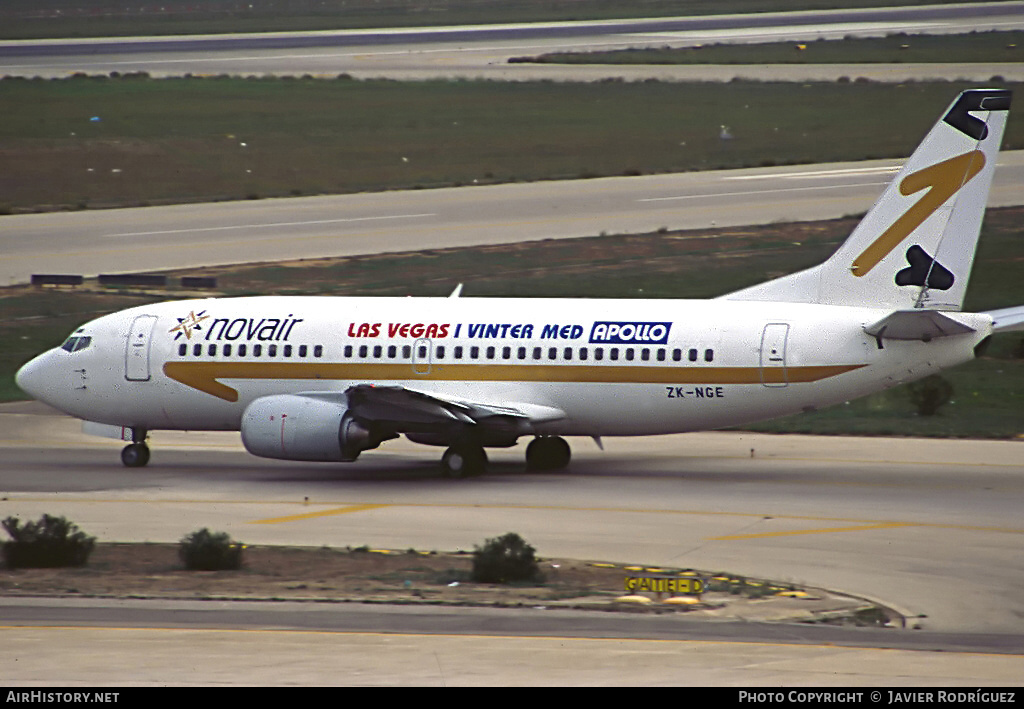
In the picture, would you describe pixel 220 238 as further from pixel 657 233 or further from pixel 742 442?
pixel 742 442

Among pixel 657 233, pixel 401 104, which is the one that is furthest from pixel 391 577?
pixel 401 104

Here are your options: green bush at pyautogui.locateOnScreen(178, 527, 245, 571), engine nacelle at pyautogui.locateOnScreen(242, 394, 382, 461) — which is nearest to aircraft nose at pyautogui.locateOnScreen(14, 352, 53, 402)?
engine nacelle at pyautogui.locateOnScreen(242, 394, 382, 461)

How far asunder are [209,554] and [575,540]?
650cm

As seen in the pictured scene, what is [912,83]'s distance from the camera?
99750 millimetres

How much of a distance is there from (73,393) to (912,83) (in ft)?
231

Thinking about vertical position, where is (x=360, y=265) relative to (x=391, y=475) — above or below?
above

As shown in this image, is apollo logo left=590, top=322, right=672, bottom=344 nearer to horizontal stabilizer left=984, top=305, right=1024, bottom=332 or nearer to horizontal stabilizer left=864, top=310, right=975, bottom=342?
horizontal stabilizer left=864, top=310, right=975, bottom=342

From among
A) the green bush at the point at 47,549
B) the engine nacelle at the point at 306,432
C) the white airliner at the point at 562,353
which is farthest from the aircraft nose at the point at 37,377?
the green bush at the point at 47,549

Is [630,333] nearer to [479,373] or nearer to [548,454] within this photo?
[479,373]

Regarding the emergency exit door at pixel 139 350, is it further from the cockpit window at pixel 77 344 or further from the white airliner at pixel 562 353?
the cockpit window at pixel 77 344

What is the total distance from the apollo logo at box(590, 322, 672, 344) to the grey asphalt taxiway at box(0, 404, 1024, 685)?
2985 millimetres

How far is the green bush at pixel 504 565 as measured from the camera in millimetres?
25250

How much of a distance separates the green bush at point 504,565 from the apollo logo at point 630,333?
11403mm
